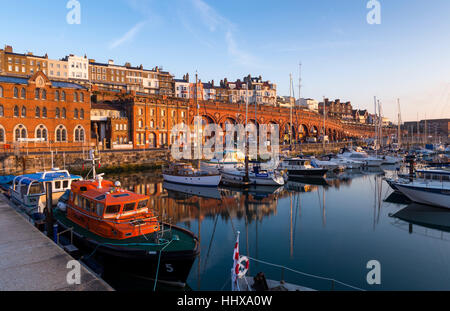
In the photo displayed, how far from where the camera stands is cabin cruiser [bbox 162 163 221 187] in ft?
104

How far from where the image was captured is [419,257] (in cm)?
1467

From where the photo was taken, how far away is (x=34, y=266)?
9.25m

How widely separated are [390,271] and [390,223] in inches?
325

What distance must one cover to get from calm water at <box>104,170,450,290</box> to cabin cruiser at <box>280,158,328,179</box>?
8764 millimetres

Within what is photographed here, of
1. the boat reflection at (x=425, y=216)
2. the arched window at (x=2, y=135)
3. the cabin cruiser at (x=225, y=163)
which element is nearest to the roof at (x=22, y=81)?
the arched window at (x=2, y=135)

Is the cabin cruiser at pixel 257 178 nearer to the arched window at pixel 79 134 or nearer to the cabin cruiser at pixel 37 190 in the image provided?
the cabin cruiser at pixel 37 190

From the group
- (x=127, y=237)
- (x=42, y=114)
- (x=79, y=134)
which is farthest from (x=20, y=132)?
(x=127, y=237)

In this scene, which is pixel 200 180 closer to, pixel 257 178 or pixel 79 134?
pixel 257 178

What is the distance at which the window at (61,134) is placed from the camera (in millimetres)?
46312

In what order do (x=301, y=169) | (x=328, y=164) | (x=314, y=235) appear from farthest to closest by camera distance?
(x=328, y=164) → (x=301, y=169) → (x=314, y=235)

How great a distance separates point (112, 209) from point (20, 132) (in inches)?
1525

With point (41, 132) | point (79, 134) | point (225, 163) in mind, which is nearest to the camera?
point (225, 163)

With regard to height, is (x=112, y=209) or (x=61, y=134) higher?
(x=61, y=134)
